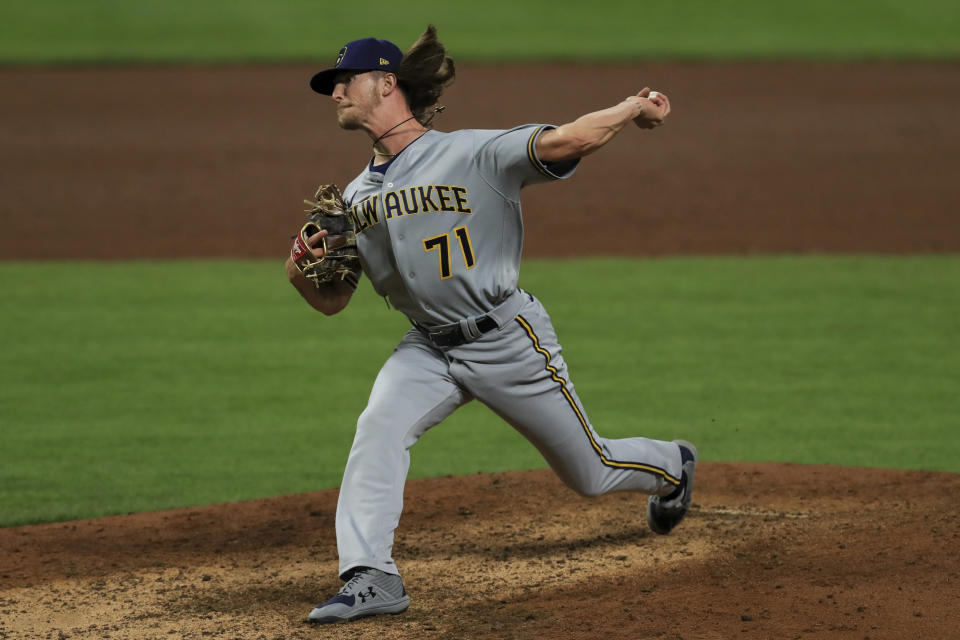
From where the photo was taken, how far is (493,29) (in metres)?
24.5

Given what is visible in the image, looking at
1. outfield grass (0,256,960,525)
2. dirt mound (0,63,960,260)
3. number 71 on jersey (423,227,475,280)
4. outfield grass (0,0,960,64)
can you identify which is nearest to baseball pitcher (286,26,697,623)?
number 71 on jersey (423,227,475,280)

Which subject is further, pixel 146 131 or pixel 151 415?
pixel 146 131

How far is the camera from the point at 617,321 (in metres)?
9.20

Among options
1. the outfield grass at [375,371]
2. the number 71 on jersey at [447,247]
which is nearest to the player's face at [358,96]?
the number 71 on jersey at [447,247]

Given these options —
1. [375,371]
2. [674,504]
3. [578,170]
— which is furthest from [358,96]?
[578,170]

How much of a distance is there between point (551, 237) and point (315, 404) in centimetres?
514

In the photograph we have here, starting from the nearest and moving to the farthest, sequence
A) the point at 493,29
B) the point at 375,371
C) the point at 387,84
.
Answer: the point at 387,84
the point at 375,371
the point at 493,29

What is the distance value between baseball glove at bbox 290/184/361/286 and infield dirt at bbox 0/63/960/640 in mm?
1140

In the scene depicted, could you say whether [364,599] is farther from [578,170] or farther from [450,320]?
[578,170]

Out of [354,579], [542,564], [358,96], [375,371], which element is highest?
[358,96]

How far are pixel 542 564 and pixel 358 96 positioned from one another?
1827mm

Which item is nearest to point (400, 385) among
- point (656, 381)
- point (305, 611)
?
point (305, 611)

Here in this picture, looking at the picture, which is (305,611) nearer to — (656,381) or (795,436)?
(795,436)

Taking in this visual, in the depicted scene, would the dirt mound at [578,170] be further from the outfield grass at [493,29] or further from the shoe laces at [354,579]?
the shoe laces at [354,579]
